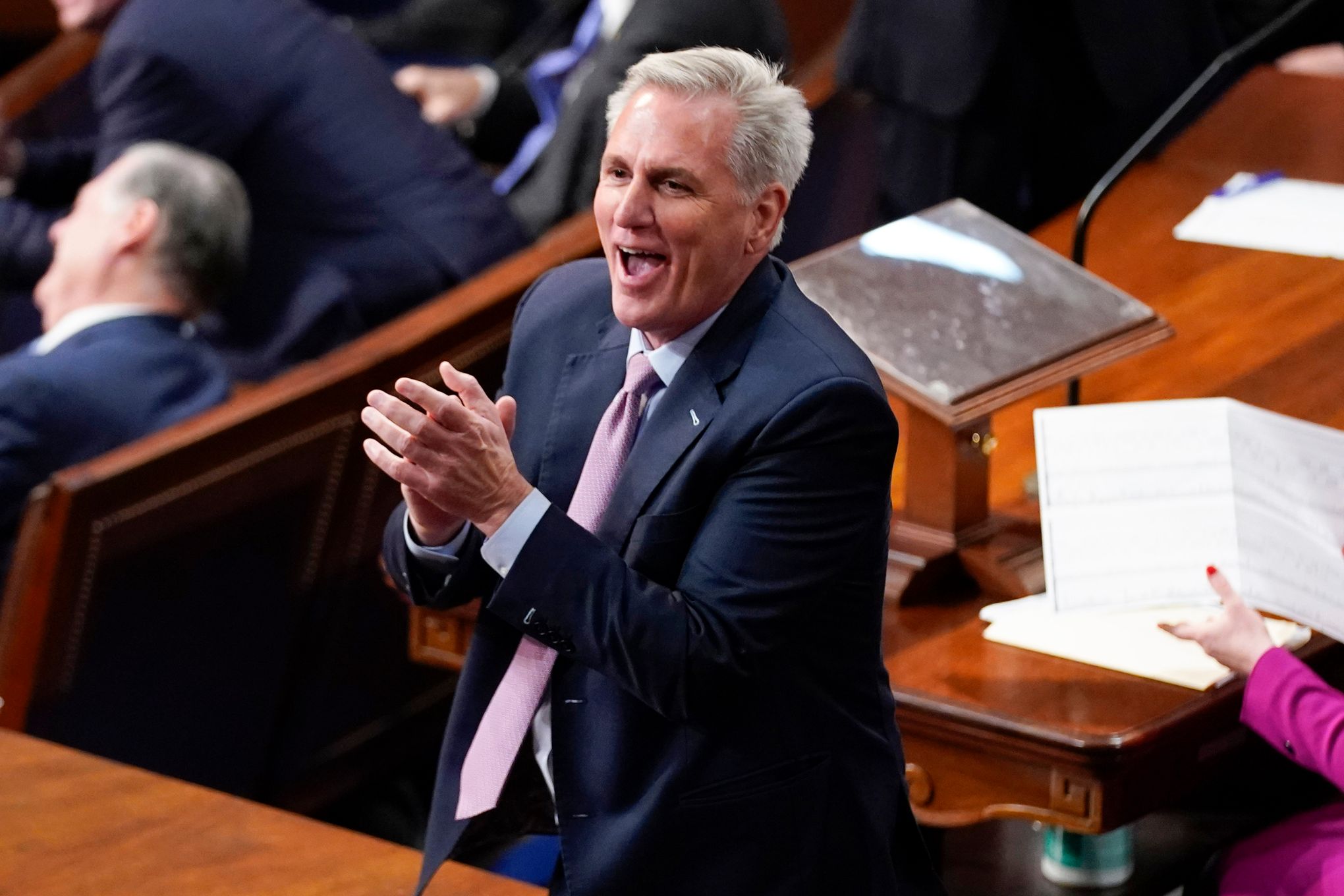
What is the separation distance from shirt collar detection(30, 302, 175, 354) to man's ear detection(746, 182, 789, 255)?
6.08ft

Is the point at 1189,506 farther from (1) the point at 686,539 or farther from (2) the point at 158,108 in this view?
(2) the point at 158,108

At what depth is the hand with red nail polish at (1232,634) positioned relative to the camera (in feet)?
6.77

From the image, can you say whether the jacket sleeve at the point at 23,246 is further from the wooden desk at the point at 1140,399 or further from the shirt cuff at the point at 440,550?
the shirt cuff at the point at 440,550

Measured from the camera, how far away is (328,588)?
3.24m

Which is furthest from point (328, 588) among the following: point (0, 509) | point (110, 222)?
point (110, 222)

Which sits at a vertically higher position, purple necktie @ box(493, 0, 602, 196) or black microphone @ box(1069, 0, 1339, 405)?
black microphone @ box(1069, 0, 1339, 405)

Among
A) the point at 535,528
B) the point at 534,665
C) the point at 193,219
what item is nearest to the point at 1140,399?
the point at 534,665

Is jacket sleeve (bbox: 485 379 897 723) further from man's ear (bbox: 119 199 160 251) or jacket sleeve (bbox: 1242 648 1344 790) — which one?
man's ear (bbox: 119 199 160 251)

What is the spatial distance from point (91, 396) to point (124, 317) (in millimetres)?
270

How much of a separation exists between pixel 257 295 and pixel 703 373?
2.33 m

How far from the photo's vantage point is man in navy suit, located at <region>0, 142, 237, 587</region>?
2.98 meters

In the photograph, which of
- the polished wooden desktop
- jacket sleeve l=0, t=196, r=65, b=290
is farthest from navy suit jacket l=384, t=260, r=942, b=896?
jacket sleeve l=0, t=196, r=65, b=290

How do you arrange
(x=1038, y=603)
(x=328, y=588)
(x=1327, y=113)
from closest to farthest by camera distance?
(x=1038, y=603), (x=328, y=588), (x=1327, y=113)

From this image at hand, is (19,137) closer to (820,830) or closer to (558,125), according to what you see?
(558,125)
